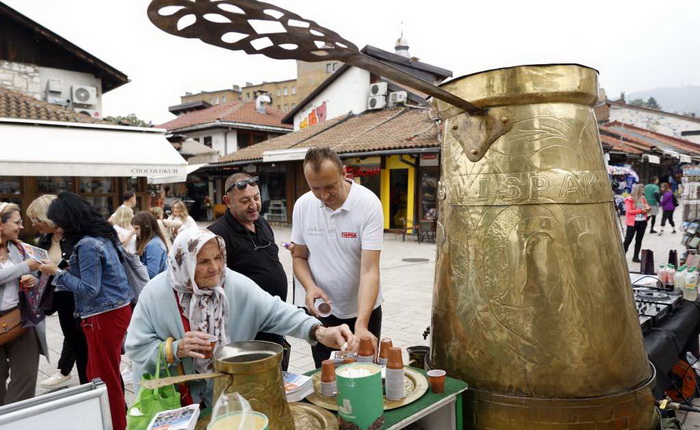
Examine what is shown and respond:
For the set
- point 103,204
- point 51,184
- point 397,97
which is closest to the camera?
point 51,184

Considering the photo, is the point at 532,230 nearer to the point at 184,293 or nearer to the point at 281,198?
the point at 184,293

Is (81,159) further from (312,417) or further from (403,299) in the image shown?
(312,417)

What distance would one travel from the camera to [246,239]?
2844 mm

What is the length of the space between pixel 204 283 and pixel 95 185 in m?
11.3

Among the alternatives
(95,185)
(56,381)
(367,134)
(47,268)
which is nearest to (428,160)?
(367,134)

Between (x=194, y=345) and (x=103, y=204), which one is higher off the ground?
(x=103, y=204)

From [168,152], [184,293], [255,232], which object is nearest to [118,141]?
[168,152]

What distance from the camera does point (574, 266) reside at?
70.7 inches

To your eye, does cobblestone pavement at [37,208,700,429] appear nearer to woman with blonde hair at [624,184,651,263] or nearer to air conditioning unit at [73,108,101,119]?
woman with blonde hair at [624,184,651,263]

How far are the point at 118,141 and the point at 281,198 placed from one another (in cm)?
1012

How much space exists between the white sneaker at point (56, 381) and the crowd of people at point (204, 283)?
2.45 feet

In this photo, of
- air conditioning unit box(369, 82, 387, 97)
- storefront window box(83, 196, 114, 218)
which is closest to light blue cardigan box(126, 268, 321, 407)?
storefront window box(83, 196, 114, 218)

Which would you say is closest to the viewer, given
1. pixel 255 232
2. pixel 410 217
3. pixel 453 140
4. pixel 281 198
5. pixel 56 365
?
pixel 453 140

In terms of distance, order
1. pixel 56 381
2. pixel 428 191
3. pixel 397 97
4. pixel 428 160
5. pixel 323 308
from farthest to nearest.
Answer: pixel 397 97
pixel 428 191
pixel 428 160
pixel 56 381
pixel 323 308
